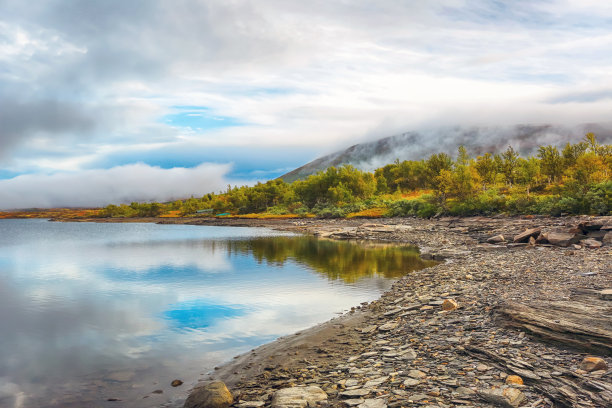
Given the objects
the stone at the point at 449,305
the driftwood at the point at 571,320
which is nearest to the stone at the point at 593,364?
the driftwood at the point at 571,320

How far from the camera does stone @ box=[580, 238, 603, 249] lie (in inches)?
1182

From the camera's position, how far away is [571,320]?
10773mm

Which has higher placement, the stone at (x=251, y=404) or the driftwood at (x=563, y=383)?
the driftwood at (x=563, y=383)

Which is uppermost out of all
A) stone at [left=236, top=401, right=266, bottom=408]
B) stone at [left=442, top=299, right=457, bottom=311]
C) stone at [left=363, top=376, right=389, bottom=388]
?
stone at [left=442, top=299, right=457, bottom=311]

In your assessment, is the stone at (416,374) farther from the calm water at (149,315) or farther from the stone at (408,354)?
the calm water at (149,315)

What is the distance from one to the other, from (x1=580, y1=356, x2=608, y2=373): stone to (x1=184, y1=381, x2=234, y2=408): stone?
869 centimetres

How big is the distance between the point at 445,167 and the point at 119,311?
9480 centimetres

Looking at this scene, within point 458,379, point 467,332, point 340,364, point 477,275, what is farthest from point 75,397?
point 477,275

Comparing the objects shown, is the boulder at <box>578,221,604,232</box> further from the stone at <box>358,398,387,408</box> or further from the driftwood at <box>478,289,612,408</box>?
the stone at <box>358,398,387,408</box>

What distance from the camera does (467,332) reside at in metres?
12.4

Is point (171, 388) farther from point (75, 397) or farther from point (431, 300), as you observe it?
point (431, 300)

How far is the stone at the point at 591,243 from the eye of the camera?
3001 cm

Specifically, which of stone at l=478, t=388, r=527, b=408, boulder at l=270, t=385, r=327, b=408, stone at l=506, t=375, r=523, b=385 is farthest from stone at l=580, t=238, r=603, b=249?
boulder at l=270, t=385, r=327, b=408

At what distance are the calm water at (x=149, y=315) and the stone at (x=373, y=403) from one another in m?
6.23
